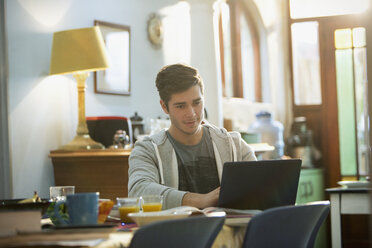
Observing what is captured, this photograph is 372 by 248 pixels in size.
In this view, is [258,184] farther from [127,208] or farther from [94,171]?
[94,171]

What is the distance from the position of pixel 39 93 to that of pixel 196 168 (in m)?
1.86

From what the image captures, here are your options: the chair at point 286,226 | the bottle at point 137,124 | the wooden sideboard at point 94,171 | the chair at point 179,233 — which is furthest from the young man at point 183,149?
the bottle at point 137,124

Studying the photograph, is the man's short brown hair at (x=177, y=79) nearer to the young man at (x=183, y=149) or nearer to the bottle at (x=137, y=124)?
the young man at (x=183, y=149)

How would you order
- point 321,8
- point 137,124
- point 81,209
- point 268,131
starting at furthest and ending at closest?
point 321,8
point 268,131
point 137,124
point 81,209

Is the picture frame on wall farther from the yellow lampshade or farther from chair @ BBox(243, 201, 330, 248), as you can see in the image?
chair @ BBox(243, 201, 330, 248)

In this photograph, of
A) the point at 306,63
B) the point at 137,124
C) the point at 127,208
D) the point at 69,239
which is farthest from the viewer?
the point at 306,63

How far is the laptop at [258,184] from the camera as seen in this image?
1753mm

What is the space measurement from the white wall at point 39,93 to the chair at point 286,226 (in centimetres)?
250

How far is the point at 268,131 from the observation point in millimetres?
6238

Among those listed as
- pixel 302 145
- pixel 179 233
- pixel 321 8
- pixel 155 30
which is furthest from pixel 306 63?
pixel 179 233

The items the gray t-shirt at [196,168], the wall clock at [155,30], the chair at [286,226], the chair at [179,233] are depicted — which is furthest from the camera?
the wall clock at [155,30]

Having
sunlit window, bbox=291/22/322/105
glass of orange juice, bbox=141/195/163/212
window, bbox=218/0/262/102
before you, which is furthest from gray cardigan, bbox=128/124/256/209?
sunlit window, bbox=291/22/322/105

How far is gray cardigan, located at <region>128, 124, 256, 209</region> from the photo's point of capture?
2225 mm

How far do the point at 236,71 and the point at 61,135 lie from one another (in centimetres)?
299
